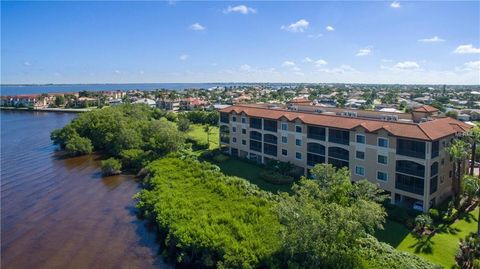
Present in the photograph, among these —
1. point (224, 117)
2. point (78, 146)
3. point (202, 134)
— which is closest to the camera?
point (224, 117)

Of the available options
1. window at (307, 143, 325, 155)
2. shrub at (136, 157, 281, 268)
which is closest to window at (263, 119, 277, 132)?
window at (307, 143, 325, 155)

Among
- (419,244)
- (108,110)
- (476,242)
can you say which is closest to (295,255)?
(419,244)

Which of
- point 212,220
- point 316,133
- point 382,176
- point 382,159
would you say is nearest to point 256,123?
point 316,133

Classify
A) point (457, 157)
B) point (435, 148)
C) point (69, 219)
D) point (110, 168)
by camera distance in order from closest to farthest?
point (457, 157), point (435, 148), point (69, 219), point (110, 168)

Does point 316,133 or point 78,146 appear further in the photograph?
point 78,146

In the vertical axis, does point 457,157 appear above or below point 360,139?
below

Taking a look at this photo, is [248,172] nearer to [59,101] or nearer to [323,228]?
[323,228]
